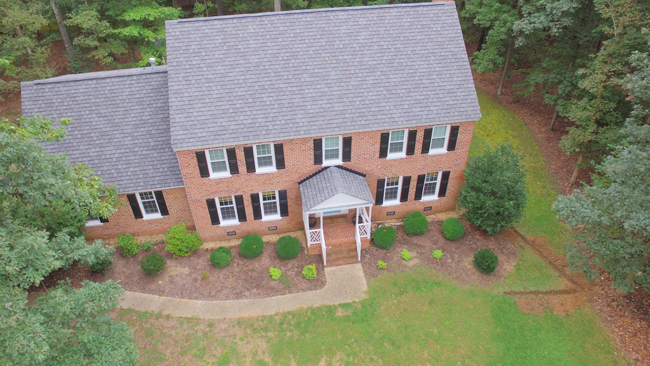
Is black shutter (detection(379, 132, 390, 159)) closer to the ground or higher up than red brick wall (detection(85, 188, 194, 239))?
higher up

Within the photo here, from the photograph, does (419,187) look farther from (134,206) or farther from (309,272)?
(134,206)

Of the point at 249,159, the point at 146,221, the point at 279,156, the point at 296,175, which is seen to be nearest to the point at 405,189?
the point at 296,175

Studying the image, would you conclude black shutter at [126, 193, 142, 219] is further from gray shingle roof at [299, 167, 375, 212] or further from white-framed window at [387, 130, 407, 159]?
white-framed window at [387, 130, 407, 159]

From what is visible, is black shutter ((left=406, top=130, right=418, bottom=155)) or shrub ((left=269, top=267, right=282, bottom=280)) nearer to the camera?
shrub ((left=269, top=267, right=282, bottom=280))

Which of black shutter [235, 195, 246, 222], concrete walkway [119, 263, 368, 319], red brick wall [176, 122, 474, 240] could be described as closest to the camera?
concrete walkway [119, 263, 368, 319]

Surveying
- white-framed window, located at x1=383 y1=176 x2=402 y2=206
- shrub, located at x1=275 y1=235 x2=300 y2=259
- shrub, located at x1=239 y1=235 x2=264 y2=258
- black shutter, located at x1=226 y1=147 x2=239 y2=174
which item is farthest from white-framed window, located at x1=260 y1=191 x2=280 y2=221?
white-framed window, located at x1=383 y1=176 x2=402 y2=206

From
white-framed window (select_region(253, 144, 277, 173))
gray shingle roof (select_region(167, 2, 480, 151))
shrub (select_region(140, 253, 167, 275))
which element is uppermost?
gray shingle roof (select_region(167, 2, 480, 151))
